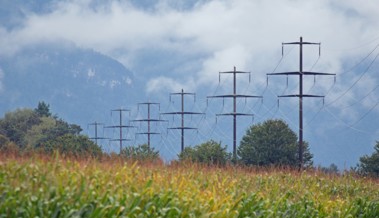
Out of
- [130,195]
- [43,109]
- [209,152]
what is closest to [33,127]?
[43,109]

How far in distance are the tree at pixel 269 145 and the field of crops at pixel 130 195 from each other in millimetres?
55915

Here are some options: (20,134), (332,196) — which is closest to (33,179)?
(332,196)

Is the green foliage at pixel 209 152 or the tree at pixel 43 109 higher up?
the tree at pixel 43 109

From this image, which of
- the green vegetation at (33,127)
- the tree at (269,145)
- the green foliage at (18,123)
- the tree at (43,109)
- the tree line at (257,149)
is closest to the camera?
the tree line at (257,149)

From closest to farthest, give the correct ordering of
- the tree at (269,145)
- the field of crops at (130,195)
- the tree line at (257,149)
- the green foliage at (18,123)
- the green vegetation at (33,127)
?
1. the field of crops at (130,195)
2. the tree line at (257,149)
3. the tree at (269,145)
4. the green vegetation at (33,127)
5. the green foliage at (18,123)

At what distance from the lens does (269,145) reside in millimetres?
87062

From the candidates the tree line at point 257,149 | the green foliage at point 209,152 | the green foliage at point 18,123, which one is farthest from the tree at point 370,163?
the green foliage at point 18,123

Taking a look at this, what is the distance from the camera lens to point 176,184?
22.8 metres

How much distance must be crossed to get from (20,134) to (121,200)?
438ft

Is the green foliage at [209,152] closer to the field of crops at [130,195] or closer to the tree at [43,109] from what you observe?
the field of crops at [130,195]

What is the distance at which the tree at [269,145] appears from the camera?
286ft

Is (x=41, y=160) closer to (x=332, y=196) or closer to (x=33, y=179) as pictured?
(x=33, y=179)

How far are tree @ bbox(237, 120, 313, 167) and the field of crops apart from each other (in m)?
55.9

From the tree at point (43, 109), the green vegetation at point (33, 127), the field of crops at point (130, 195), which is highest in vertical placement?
the tree at point (43, 109)
